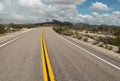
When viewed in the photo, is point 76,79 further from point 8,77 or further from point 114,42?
point 114,42

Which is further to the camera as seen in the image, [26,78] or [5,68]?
[5,68]

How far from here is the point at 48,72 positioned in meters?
7.96

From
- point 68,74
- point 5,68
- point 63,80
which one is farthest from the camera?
point 5,68

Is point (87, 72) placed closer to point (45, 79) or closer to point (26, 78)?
point (45, 79)

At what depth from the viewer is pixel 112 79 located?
23.8ft

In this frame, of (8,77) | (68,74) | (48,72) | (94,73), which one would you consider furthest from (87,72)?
(8,77)

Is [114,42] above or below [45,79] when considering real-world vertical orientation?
below

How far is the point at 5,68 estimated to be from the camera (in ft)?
28.7

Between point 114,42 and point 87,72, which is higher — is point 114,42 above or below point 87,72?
below

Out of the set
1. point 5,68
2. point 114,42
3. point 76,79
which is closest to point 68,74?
point 76,79

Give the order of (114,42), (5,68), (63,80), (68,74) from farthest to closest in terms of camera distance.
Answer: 1. (114,42)
2. (5,68)
3. (68,74)
4. (63,80)

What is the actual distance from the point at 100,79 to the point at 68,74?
1.25 metres

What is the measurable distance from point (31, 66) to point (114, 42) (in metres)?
19.3

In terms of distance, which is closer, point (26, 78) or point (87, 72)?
point (26, 78)
